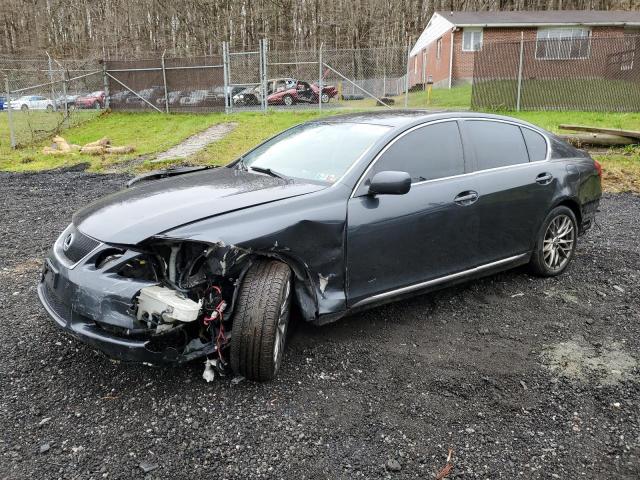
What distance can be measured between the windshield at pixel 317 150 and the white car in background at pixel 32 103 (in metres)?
13.6

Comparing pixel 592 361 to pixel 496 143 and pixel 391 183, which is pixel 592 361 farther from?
pixel 496 143

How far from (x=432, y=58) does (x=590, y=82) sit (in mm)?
16629

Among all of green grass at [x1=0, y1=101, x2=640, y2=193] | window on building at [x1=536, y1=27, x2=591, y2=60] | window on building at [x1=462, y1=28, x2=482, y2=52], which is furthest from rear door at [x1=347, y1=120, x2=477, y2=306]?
window on building at [x1=462, y1=28, x2=482, y2=52]

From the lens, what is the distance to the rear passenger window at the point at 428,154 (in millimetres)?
3650

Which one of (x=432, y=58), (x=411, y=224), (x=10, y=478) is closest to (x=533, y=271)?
(x=411, y=224)

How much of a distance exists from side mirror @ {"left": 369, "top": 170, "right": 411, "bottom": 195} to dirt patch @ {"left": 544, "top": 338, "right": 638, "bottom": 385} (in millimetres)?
1463

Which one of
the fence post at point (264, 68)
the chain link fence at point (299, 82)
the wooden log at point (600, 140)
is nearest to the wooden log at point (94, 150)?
the chain link fence at point (299, 82)

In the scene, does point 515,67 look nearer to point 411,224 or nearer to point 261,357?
point 411,224

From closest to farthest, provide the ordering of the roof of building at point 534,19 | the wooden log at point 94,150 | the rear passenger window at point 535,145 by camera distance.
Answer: the rear passenger window at point 535,145, the wooden log at point 94,150, the roof of building at point 534,19

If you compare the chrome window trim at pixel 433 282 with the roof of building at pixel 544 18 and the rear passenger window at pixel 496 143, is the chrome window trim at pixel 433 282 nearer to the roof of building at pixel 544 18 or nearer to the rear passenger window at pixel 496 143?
the rear passenger window at pixel 496 143

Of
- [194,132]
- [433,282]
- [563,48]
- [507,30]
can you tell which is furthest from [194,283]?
[507,30]

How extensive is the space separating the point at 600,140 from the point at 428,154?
826 centimetres

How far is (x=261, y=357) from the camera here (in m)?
2.89

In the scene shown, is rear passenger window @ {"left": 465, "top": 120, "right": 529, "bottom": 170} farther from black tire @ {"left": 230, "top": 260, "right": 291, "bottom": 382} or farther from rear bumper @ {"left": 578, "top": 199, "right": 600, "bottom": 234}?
black tire @ {"left": 230, "top": 260, "right": 291, "bottom": 382}
